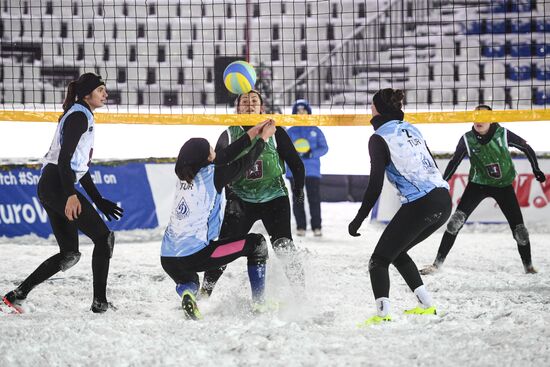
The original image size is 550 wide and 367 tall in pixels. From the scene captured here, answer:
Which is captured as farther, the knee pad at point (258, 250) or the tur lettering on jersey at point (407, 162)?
the knee pad at point (258, 250)

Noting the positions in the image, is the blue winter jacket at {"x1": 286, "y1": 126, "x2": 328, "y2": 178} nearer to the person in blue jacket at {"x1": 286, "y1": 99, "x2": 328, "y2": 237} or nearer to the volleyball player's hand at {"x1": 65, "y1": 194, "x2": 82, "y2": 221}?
the person in blue jacket at {"x1": 286, "y1": 99, "x2": 328, "y2": 237}

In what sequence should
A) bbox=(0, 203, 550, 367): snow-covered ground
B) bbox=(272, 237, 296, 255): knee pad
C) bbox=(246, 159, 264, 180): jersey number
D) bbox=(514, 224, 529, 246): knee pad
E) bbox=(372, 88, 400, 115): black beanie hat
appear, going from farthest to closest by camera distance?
1. bbox=(514, 224, 529, 246): knee pad
2. bbox=(246, 159, 264, 180): jersey number
3. bbox=(272, 237, 296, 255): knee pad
4. bbox=(372, 88, 400, 115): black beanie hat
5. bbox=(0, 203, 550, 367): snow-covered ground

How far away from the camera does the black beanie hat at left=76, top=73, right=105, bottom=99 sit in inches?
190

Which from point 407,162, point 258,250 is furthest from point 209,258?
point 407,162

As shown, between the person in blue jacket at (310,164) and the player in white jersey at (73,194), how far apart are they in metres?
4.86

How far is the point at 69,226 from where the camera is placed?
4.94 meters

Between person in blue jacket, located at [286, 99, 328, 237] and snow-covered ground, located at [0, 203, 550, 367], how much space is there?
1.77 meters

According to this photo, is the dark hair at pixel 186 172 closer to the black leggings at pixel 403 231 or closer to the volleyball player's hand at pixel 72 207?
the volleyball player's hand at pixel 72 207

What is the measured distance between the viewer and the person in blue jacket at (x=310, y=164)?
9.52 metres

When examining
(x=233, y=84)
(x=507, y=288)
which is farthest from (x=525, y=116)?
(x=233, y=84)

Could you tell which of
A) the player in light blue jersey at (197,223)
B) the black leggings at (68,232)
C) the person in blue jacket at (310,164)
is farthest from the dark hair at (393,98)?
the person in blue jacket at (310,164)

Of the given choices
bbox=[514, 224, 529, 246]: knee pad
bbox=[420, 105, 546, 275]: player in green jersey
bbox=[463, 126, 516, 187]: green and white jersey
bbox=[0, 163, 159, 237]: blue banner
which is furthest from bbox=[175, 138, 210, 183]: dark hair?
bbox=[0, 163, 159, 237]: blue banner

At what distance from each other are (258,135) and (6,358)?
218 cm

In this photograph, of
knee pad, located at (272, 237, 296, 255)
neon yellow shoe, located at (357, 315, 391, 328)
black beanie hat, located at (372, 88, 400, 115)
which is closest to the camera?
neon yellow shoe, located at (357, 315, 391, 328)
